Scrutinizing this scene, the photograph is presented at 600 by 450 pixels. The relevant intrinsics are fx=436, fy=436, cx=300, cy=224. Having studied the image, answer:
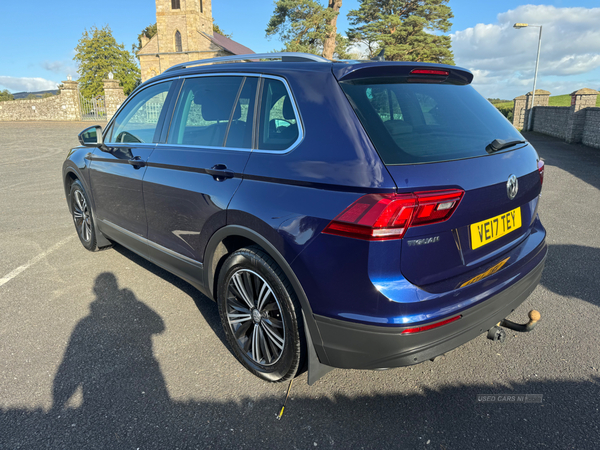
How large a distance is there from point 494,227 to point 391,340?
2.87ft

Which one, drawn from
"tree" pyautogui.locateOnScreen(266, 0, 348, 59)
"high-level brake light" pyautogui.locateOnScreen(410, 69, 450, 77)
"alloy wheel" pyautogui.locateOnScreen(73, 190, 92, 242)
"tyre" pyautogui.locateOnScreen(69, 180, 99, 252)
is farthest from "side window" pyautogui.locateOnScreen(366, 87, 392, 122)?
"tree" pyautogui.locateOnScreen(266, 0, 348, 59)

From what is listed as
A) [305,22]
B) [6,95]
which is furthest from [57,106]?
[6,95]

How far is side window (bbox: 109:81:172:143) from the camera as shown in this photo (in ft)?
11.7

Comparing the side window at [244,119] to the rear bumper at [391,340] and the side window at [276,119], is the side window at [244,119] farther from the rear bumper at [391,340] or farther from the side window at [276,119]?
the rear bumper at [391,340]

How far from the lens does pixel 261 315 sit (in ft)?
8.63

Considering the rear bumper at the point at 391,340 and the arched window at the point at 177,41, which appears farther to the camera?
the arched window at the point at 177,41

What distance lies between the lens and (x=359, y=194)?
1.97m

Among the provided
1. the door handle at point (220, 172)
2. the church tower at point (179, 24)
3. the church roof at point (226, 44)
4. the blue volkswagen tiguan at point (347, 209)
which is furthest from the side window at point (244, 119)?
the church tower at point (179, 24)

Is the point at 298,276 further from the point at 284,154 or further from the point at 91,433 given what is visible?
the point at 91,433

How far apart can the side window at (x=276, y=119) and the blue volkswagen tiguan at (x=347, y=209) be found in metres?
0.01

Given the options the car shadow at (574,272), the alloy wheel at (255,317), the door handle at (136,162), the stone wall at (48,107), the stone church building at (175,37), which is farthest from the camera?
the stone church building at (175,37)

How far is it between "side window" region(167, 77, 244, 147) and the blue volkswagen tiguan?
0.01 m

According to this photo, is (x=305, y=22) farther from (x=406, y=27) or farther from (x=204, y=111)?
(x=204, y=111)

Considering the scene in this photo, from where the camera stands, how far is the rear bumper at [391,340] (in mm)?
2023
